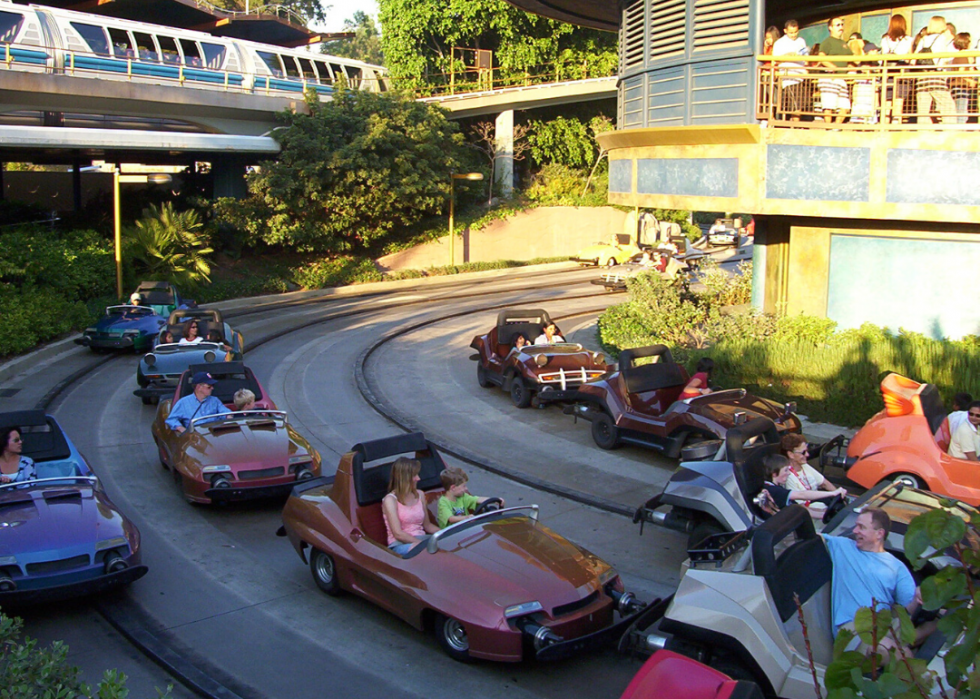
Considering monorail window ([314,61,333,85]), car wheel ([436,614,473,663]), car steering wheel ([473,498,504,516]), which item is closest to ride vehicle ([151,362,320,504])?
car steering wheel ([473,498,504,516])

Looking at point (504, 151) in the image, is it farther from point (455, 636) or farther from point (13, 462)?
point (455, 636)

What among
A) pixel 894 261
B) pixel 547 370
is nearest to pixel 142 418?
pixel 547 370

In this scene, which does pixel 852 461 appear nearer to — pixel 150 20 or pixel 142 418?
pixel 142 418

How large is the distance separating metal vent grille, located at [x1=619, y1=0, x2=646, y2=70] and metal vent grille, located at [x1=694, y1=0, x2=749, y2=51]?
5.64 ft

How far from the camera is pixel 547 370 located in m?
15.3

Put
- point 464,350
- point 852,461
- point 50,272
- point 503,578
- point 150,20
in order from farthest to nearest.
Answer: point 150,20, point 50,272, point 464,350, point 852,461, point 503,578

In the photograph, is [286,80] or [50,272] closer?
[50,272]

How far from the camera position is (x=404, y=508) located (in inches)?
305

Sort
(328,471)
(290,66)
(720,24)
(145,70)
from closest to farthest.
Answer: (328,471) < (720,24) < (145,70) < (290,66)

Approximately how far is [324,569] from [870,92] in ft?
35.6

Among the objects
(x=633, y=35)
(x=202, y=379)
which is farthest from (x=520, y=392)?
(x=633, y=35)

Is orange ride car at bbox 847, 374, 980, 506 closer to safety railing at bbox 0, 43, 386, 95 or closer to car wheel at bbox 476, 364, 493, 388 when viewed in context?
car wheel at bbox 476, 364, 493, 388

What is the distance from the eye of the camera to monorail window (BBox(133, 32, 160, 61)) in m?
32.4

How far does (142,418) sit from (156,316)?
7.33m
